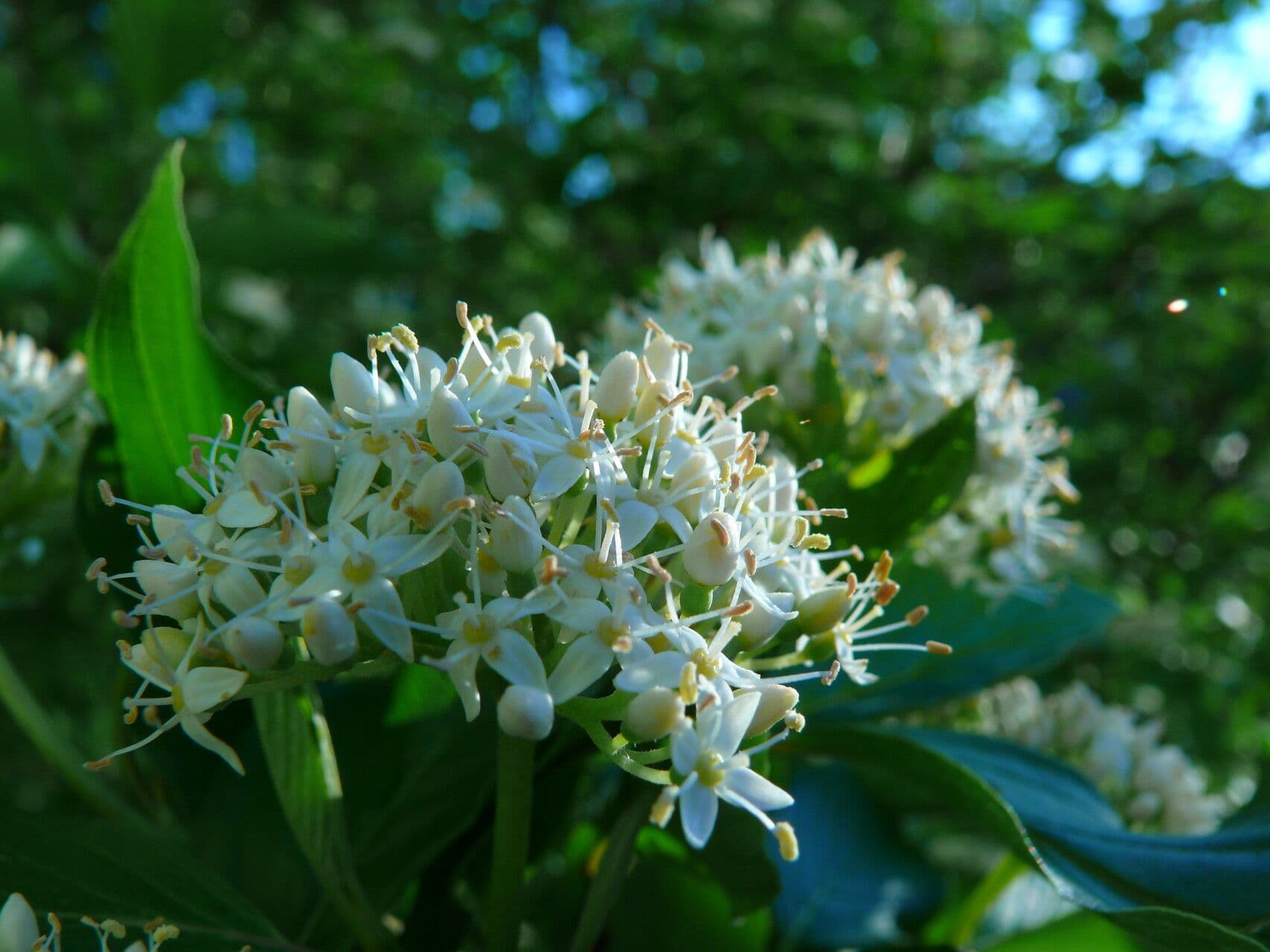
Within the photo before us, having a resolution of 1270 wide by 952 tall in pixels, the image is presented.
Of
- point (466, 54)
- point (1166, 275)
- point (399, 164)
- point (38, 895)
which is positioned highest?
point (466, 54)

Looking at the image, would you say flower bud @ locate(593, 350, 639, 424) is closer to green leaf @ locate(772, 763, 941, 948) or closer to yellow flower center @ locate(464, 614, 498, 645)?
yellow flower center @ locate(464, 614, 498, 645)

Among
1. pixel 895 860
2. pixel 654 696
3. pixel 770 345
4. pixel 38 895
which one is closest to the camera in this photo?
pixel 654 696

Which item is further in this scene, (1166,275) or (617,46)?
(617,46)

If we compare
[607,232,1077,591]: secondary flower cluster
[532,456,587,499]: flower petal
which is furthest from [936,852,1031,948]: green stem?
[532,456,587,499]: flower petal

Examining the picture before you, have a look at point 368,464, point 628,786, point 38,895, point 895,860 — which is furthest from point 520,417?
point 895,860

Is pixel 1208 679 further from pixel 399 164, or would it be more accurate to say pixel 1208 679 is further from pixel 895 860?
pixel 399 164
